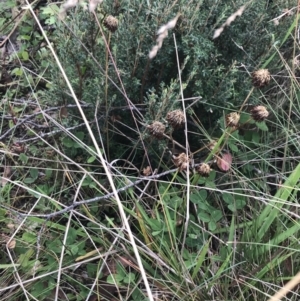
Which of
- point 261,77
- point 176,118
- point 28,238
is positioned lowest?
point 28,238

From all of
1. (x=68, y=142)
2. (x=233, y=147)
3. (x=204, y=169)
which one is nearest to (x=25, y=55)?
(x=68, y=142)

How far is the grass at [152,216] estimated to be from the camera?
4.24 feet

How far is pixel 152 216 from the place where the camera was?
56.6 inches

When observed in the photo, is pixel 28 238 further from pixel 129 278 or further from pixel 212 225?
pixel 212 225

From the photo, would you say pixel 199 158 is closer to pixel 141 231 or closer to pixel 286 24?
pixel 141 231

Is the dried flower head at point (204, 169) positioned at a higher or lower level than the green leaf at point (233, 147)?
higher

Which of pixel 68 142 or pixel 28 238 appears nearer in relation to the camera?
pixel 28 238

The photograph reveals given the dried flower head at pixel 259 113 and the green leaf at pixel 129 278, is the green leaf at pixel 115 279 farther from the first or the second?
the dried flower head at pixel 259 113

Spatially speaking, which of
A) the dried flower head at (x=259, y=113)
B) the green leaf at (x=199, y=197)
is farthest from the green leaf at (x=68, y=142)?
the dried flower head at (x=259, y=113)

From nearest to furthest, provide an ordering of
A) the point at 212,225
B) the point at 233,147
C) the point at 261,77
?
the point at 261,77 < the point at 212,225 < the point at 233,147

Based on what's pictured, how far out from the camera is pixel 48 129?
1.81 meters

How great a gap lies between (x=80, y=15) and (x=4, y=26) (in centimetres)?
70

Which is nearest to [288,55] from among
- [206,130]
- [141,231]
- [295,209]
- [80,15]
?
[206,130]

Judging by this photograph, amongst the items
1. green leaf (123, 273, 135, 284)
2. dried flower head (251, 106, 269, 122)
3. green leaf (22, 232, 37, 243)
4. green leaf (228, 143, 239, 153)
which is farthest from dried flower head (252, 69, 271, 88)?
green leaf (22, 232, 37, 243)
